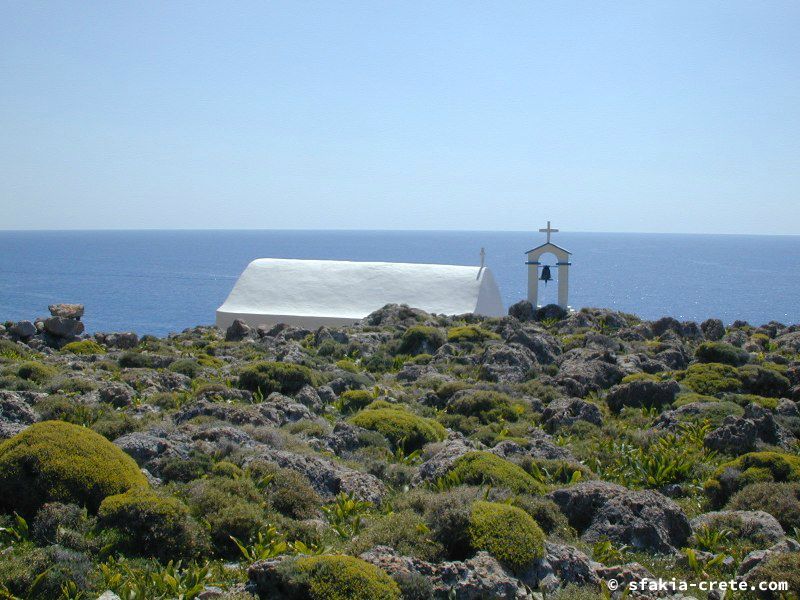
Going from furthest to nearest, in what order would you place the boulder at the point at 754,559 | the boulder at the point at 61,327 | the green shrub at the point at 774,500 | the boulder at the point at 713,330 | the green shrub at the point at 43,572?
the boulder at the point at 713,330
the boulder at the point at 61,327
the green shrub at the point at 774,500
the boulder at the point at 754,559
the green shrub at the point at 43,572

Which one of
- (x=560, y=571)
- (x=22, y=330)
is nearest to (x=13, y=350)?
(x=22, y=330)

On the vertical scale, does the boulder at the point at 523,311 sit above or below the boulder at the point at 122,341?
above

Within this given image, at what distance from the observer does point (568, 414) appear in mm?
15508

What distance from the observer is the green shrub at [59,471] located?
29.3ft

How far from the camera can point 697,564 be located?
334 inches

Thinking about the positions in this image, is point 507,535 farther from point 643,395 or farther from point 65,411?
point 643,395

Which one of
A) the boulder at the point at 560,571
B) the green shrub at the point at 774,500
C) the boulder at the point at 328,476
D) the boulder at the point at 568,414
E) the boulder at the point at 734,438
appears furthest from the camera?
the boulder at the point at 568,414

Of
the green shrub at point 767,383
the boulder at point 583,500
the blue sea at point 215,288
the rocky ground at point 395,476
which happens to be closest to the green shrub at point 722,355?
the rocky ground at point 395,476

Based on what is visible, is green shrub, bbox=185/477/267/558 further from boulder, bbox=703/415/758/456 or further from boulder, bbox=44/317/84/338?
boulder, bbox=44/317/84/338

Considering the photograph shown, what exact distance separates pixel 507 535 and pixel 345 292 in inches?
998

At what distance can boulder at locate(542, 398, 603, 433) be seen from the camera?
1530cm

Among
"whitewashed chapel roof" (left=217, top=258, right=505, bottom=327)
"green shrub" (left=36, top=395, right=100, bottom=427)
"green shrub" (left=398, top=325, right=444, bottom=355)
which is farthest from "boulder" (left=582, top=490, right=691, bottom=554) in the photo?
"whitewashed chapel roof" (left=217, top=258, right=505, bottom=327)

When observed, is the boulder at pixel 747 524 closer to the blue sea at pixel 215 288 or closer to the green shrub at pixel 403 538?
the green shrub at pixel 403 538

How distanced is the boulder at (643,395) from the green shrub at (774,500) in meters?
6.12
